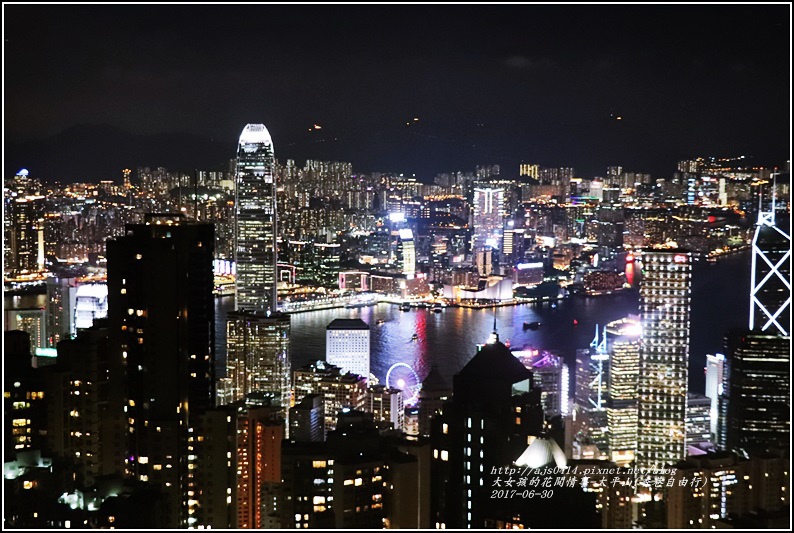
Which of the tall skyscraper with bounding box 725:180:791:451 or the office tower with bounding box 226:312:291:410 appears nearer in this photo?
the tall skyscraper with bounding box 725:180:791:451

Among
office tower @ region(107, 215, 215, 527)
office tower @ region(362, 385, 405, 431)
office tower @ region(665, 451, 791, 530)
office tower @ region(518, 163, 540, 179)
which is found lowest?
office tower @ region(665, 451, 791, 530)

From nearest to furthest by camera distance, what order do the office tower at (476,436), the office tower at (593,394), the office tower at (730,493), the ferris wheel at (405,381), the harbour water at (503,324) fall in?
the office tower at (476,436) → the office tower at (730,493) → the office tower at (593,394) → the ferris wheel at (405,381) → the harbour water at (503,324)

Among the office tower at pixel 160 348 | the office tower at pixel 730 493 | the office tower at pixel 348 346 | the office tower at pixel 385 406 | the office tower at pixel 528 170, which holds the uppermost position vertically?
the office tower at pixel 528 170

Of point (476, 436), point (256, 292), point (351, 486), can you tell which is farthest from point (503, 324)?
point (476, 436)

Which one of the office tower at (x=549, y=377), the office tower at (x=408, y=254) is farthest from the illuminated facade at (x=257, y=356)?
the office tower at (x=408, y=254)

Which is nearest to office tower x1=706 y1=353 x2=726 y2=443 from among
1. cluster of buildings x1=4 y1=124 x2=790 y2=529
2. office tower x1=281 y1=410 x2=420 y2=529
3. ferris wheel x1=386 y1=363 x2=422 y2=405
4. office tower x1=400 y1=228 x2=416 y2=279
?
cluster of buildings x1=4 y1=124 x2=790 y2=529

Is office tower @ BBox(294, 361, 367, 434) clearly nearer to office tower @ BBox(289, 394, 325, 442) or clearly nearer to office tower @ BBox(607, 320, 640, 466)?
office tower @ BBox(289, 394, 325, 442)

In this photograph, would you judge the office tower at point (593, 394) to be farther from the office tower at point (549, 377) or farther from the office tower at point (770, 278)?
the office tower at point (770, 278)
